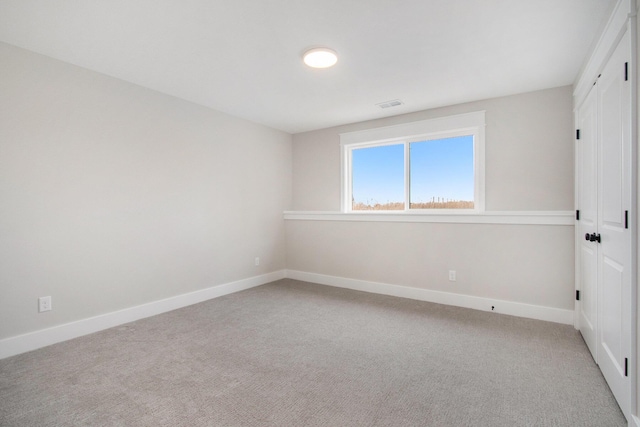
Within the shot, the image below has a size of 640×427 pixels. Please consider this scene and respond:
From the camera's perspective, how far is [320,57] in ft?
8.33

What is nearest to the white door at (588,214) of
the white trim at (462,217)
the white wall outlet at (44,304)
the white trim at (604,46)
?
the white trim at (604,46)

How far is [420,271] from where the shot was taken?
389 centimetres

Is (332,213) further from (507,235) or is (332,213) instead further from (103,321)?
(103,321)

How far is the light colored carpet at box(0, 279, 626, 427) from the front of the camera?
1.69m

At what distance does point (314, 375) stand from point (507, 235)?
2.59m

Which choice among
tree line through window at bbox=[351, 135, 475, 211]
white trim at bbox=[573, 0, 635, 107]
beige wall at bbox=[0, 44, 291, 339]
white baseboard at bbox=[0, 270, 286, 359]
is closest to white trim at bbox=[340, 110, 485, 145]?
tree line through window at bbox=[351, 135, 475, 211]

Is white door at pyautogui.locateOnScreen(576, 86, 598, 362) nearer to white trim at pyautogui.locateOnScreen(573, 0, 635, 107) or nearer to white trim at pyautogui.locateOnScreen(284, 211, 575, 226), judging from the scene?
white trim at pyautogui.locateOnScreen(573, 0, 635, 107)

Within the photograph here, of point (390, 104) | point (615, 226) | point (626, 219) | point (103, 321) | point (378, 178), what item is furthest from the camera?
point (378, 178)

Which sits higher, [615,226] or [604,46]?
[604,46]

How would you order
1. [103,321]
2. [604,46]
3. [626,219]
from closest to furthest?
1. [626,219]
2. [604,46]
3. [103,321]

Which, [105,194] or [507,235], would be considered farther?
[507,235]

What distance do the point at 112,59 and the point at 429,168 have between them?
3.61m

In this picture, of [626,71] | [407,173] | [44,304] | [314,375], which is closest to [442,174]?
[407,173]

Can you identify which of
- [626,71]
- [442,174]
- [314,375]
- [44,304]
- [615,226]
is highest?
[626,71]
